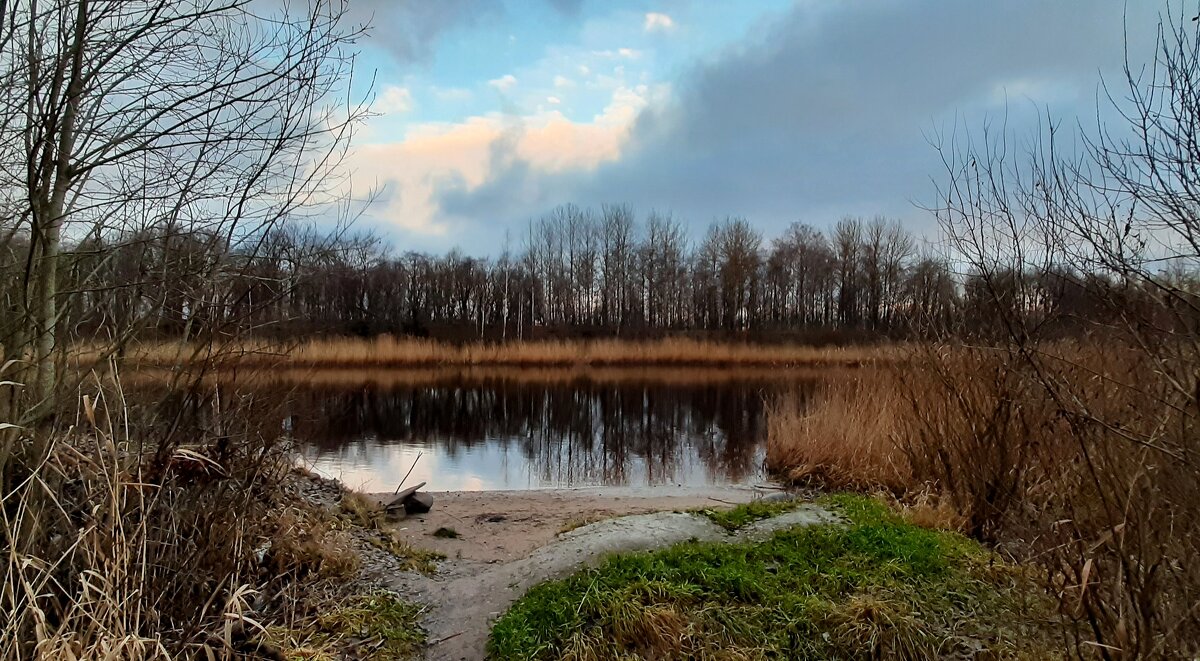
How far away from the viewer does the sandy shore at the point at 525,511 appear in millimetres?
5941

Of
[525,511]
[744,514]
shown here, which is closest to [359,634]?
[744,514]

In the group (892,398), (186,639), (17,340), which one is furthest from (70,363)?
(892,398)

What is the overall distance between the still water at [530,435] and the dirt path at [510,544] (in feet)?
5.30

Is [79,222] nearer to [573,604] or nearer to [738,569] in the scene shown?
[573,604]

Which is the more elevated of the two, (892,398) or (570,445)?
(892,398)

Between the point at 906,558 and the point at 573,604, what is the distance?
2014 mm

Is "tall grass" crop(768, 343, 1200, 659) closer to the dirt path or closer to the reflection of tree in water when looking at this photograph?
the dirt path

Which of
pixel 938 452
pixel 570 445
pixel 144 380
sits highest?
pixel 144 380

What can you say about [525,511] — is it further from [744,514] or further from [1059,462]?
[1059,462]

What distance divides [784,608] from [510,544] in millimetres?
2816

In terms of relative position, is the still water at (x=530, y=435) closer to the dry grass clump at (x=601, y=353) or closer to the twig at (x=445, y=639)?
the twig at (x=445, y=639)

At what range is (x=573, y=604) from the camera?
145 inches

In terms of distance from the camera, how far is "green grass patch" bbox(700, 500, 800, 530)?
16.8 feet

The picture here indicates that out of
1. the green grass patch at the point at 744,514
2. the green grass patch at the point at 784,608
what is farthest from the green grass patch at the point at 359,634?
the green grass patch at the point at 744,514
